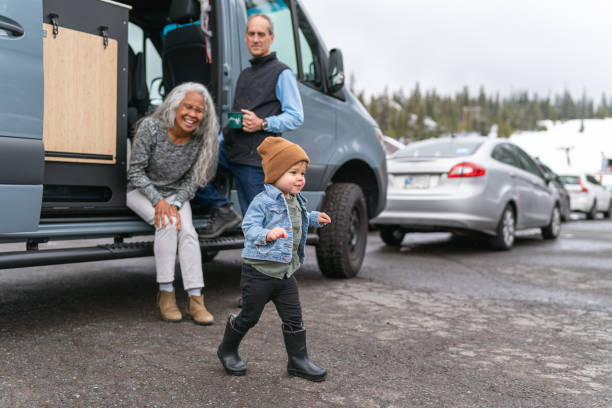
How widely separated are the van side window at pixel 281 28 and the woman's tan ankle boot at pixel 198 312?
2001 mm

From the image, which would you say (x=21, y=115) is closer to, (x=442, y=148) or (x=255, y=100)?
(x=255, y=100)

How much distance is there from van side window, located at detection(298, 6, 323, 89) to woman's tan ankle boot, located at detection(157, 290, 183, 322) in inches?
83.1

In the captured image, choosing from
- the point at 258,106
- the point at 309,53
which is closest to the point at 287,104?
the point at 258,106

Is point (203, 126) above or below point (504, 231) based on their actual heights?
above

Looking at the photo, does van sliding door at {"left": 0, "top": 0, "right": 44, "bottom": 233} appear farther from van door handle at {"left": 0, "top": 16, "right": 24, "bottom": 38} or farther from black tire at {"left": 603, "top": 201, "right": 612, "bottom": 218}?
black tire at {"left": 603, "top": 201, "right": 612, "bottom": 218}

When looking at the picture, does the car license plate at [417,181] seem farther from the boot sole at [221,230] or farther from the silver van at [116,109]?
the boot sole at [221,230]

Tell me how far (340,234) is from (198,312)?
1.83 metres

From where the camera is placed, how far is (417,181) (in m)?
7.63

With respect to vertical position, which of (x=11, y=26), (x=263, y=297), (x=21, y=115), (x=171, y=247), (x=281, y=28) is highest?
(x=281, y=28)

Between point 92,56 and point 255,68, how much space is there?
1.00m

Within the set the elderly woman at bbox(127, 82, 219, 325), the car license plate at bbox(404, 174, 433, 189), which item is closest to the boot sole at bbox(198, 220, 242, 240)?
the elderly woman at bbox(127, 82, 219, 325)

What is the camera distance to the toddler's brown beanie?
Result: 264 cm

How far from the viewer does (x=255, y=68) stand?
12.7 ft

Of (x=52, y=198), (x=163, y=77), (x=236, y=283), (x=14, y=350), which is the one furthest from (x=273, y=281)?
(x=163, y=77)
